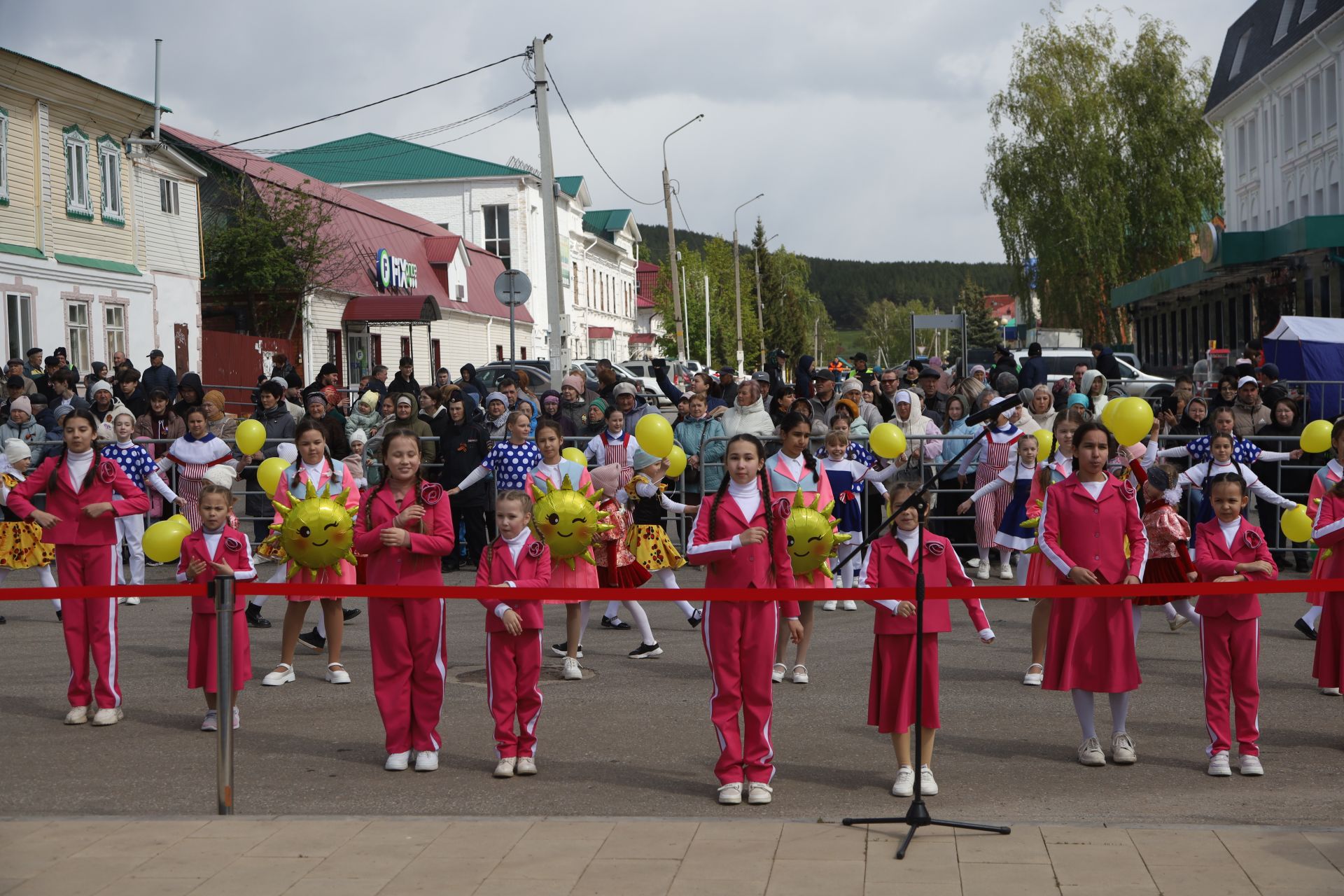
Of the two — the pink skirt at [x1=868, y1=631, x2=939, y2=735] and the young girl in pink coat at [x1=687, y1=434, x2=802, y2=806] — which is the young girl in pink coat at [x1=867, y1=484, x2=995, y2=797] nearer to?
the pink skirt at [x1=868, y1=631, x2=939, y2=735]

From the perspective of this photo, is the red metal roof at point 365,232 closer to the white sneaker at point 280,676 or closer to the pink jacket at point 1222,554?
the white sneaker at point 280,676

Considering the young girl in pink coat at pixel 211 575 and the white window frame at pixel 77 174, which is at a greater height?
the white window frame at pixel 77 174

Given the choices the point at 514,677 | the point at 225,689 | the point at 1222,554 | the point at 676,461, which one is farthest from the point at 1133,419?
the point at 225,689

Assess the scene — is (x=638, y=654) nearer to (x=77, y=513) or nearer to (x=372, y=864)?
(x=77, y=513)

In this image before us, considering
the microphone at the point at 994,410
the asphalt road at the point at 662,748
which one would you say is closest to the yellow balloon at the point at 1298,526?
the asphalt road at the point at 662,748

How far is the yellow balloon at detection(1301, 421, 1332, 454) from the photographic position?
38.5 ft

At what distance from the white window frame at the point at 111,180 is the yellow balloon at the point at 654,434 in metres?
20.9

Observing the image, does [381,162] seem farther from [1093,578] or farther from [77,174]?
[1093,578]

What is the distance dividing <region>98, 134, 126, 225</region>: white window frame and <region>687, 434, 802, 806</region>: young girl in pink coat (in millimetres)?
25007

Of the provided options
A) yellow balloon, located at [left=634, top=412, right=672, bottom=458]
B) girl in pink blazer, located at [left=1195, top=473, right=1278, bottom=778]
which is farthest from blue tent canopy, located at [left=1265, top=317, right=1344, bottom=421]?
girl in pink blazer, located at [left=1195, top=473, right=1278, bottom=778]

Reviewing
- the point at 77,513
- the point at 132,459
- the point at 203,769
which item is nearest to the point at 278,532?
the point at 77,513

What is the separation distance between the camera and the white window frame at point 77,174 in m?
26.8

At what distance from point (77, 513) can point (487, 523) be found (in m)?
6.59

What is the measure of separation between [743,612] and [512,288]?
14581 millimetres
